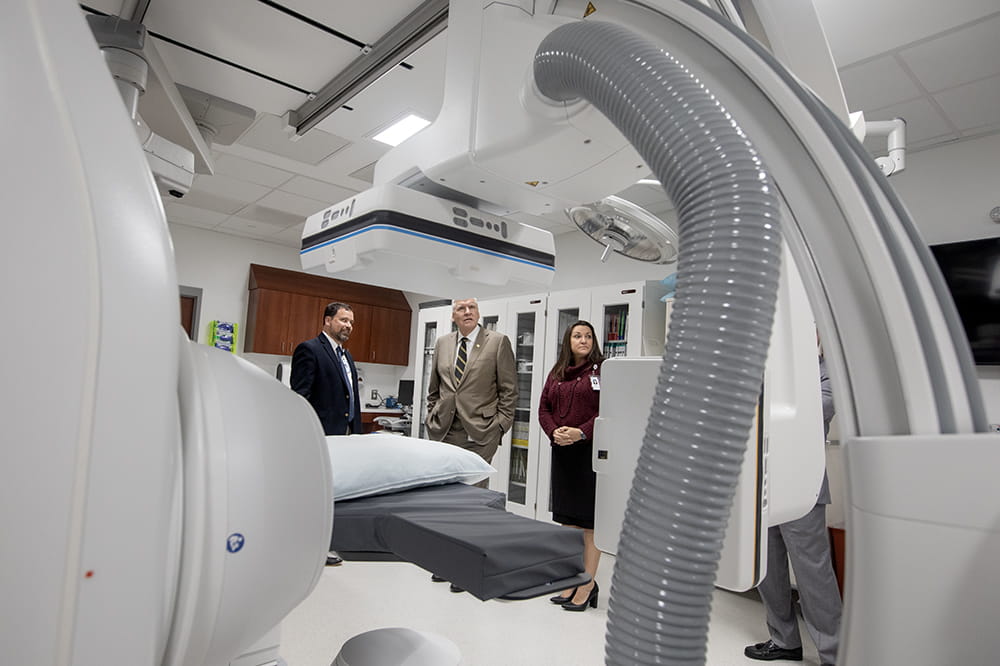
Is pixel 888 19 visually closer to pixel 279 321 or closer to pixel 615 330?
pixel 615 330

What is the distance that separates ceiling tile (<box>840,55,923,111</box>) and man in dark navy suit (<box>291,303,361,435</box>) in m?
2.89

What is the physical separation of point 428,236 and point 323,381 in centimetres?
238

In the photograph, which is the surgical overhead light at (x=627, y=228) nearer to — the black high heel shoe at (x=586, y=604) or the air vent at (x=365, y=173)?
the black high heel shoe at (x=586, y=604)

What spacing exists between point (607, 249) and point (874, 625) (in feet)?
3.37

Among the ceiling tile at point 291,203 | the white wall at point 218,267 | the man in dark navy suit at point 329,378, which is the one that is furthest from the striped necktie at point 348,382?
the white wall at point 218,267

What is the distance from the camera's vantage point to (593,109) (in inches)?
35.0

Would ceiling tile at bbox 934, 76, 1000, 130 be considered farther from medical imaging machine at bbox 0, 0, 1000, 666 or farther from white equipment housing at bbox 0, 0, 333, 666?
white equipment housing at bbox 0, 0, 333, 666

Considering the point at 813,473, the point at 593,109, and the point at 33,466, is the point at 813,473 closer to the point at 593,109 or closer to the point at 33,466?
the point at 593,109

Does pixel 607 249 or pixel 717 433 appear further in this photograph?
pixel 607 249

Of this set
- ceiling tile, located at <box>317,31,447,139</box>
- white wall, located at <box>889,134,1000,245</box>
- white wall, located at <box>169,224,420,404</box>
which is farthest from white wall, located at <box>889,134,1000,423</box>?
white wall, located at <box>169,224,420,404</box>

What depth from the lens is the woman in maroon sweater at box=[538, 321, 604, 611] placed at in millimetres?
3072

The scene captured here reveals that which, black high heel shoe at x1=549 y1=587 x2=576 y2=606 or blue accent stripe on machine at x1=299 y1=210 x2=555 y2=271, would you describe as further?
black high heel shoe at x1=549 y1=587 x2=576 y2=606

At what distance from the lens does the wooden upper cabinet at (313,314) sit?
6.33 m

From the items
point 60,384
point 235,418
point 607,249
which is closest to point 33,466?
point 60,384
